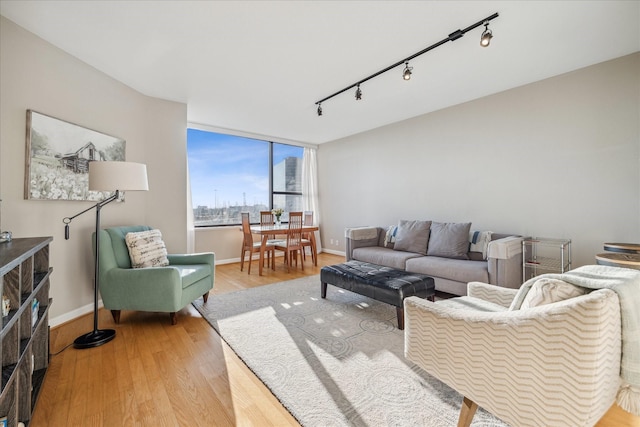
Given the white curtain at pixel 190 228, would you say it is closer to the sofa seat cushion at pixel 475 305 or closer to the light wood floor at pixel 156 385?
the light wood floor at pixel 156 385

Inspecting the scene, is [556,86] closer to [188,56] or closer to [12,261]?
[188,56]

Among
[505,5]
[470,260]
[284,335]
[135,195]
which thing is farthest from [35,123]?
[470,260]

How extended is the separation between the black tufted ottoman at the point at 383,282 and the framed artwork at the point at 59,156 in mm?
2658

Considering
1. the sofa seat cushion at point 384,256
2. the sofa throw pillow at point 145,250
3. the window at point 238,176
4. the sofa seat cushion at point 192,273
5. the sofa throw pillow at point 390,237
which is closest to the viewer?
the sofa seat cushion at point 192,273

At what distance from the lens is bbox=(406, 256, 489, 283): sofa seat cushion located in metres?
2.95

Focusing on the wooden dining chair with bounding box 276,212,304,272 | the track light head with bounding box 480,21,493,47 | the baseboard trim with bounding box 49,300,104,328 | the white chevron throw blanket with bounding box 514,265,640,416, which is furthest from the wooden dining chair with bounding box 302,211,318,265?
the white chevron throw blanket with bounding box 514,265,640,416

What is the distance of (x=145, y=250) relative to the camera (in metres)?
2.74

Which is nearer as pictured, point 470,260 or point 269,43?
point 269,43

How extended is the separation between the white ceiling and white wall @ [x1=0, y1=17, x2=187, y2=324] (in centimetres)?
18

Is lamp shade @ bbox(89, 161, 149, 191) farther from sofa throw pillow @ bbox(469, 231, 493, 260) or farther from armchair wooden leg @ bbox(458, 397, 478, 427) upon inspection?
sofa throw pillow @ bbox(469, 231, 493, 260)

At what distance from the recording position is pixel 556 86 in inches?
122

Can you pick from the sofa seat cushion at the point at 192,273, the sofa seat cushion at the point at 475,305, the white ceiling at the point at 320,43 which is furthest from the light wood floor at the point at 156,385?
the white ceiling at the point at 320,43

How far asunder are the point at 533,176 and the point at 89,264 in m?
5.14

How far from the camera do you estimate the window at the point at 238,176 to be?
5.02m
